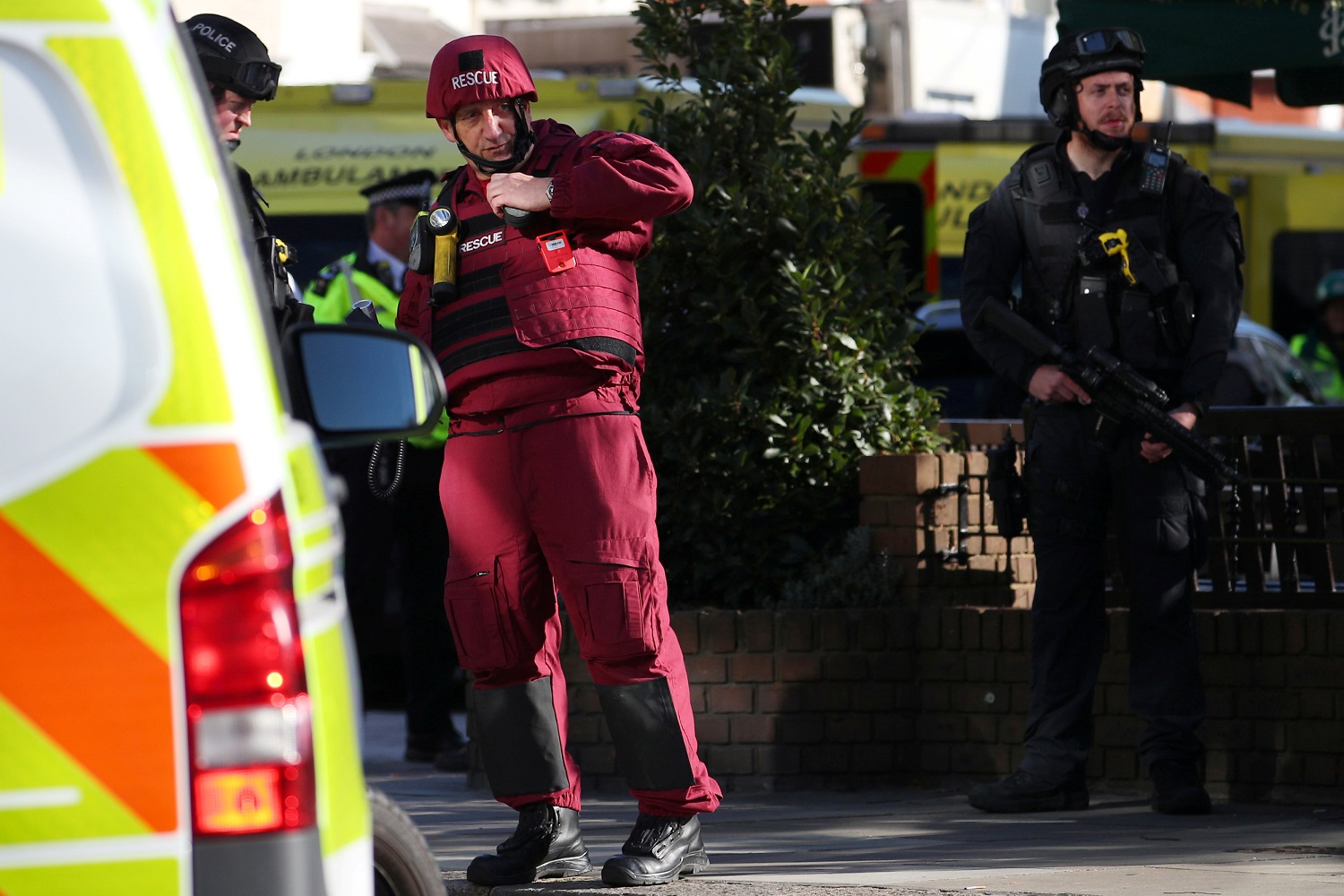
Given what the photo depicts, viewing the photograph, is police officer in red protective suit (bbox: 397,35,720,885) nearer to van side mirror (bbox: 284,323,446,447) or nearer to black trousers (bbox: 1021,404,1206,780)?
black trousers (bbox: 1021,404,1206,780)

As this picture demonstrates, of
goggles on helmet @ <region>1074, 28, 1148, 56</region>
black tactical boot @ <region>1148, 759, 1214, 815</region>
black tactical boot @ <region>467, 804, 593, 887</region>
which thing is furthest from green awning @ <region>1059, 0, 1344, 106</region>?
black tactical boot @ <region>467, 804, 593, 887</region>

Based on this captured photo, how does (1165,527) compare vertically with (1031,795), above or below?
above

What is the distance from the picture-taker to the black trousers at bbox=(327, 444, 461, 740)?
7801 millimetres

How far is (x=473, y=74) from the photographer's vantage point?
4918 mm

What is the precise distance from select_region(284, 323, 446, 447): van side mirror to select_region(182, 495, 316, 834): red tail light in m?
0.51

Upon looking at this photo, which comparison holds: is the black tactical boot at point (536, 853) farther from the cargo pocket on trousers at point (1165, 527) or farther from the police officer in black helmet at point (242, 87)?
the cargo pocket on trousers at point (1165, 527)

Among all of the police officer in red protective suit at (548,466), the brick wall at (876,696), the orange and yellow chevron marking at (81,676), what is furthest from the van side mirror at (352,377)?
the brick wall at (876,696)

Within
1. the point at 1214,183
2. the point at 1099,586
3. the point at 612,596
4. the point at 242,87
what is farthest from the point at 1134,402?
the point at 1214,183

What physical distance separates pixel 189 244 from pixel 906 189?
13.3 m

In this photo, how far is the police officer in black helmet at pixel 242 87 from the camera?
5.07 metres

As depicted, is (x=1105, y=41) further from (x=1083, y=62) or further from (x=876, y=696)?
(x=876, y=696)

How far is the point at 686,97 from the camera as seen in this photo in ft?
23.5

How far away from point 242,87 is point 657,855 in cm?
205

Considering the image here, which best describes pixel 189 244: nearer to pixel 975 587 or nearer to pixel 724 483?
pixel 724 483
